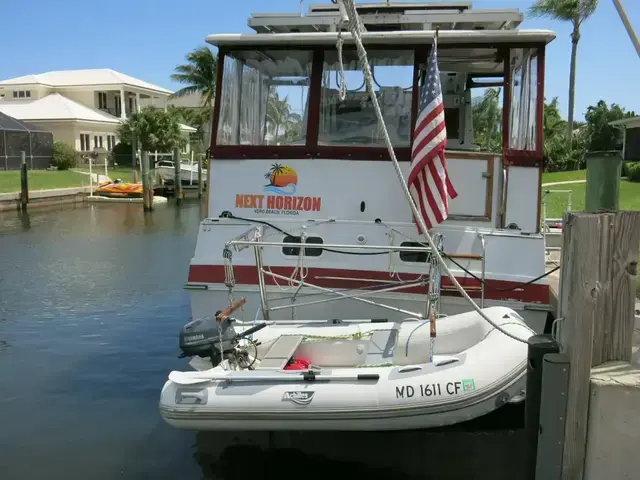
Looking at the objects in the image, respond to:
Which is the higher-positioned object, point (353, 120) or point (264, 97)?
point (264, 97)

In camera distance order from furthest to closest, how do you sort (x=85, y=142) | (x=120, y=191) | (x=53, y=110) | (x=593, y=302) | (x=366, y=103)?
(x=53, y=110), (x=85, y=142), (x=120, y=191), (x=366, y=103), (x=593, y=302)

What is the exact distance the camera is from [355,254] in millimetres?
6957

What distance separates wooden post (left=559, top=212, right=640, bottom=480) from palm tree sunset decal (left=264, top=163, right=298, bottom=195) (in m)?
3.99

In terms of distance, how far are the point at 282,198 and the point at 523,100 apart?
2.99 meters

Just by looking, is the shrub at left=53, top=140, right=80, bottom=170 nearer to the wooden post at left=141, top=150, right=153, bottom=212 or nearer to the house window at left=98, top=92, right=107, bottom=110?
the wooden post at left=141, top=150, right=153, bottom=212

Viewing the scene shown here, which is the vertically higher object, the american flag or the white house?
the white house

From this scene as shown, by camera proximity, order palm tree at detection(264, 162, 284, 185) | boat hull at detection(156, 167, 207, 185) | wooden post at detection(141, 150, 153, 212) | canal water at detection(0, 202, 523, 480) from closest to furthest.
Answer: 1. canal water at detection(0, 202, 523, 480)
2. palm tree at detection(264, 162, 284, 185)
3. wooden post at detection(141, 150, 153, 212)
4. boat hull at detection(156, 167, 207, 185)

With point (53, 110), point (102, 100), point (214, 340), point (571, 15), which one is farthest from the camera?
point (102, 100)

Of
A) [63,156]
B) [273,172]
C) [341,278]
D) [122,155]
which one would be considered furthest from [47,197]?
[341,278]

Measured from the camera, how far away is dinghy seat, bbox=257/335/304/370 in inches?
226

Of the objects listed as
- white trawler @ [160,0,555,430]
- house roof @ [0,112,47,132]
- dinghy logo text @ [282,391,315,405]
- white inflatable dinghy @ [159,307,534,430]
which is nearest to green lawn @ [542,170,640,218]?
white trawler @ [160,0,555,430]

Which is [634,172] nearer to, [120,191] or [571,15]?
[571,15]

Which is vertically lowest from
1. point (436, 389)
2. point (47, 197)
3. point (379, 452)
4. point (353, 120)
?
point (379, 452)

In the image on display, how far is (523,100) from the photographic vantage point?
7.53m
